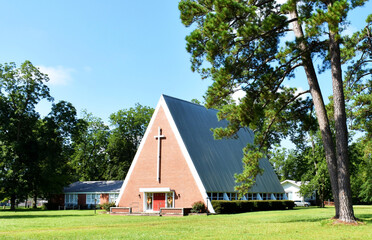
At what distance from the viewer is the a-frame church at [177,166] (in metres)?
34.7

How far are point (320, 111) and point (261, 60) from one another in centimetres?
405

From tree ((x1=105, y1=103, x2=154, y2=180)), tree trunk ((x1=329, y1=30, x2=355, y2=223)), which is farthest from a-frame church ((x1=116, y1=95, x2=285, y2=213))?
tree ((x1=105, y1=103, x2=154, y2=180))

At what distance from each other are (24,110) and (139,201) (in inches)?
971

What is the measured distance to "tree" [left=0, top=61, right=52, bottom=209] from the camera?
49375 millimetres

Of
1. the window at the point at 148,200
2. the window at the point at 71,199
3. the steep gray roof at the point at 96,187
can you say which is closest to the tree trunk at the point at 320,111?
the window at the point at 148,200

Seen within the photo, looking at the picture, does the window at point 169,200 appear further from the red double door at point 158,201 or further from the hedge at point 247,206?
the hedge at point 247,206

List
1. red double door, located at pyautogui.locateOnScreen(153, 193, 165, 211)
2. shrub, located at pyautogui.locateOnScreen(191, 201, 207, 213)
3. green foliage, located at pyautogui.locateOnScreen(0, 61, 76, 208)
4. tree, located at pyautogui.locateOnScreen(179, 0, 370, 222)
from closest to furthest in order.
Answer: tree, located at pyautogui.locateOnScreen(179, 0, 370, 222) → shrub, located at pyautogui.locateOnScreen(191, 201, 207, 213) → red double door, located at pyautogui.locateOnScreen(153, 193, 165, 211) → green foliage, located at pyautogui.locateOnScreen(0, 61, 76, 208)

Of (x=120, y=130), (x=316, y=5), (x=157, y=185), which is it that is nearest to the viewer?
(x=316, y=5)

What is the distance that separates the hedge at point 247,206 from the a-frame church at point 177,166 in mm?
948

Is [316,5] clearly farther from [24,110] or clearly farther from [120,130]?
[120,130]

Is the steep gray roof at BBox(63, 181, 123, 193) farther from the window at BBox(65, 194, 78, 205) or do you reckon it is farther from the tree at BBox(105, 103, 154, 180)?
the tree at BBox(105, 103, 154, 180)

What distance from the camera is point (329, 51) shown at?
1961 cm

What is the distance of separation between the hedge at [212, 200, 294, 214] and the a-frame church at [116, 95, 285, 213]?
95 centimetres

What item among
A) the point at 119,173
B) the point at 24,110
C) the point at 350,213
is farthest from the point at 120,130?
the point at 350,213
